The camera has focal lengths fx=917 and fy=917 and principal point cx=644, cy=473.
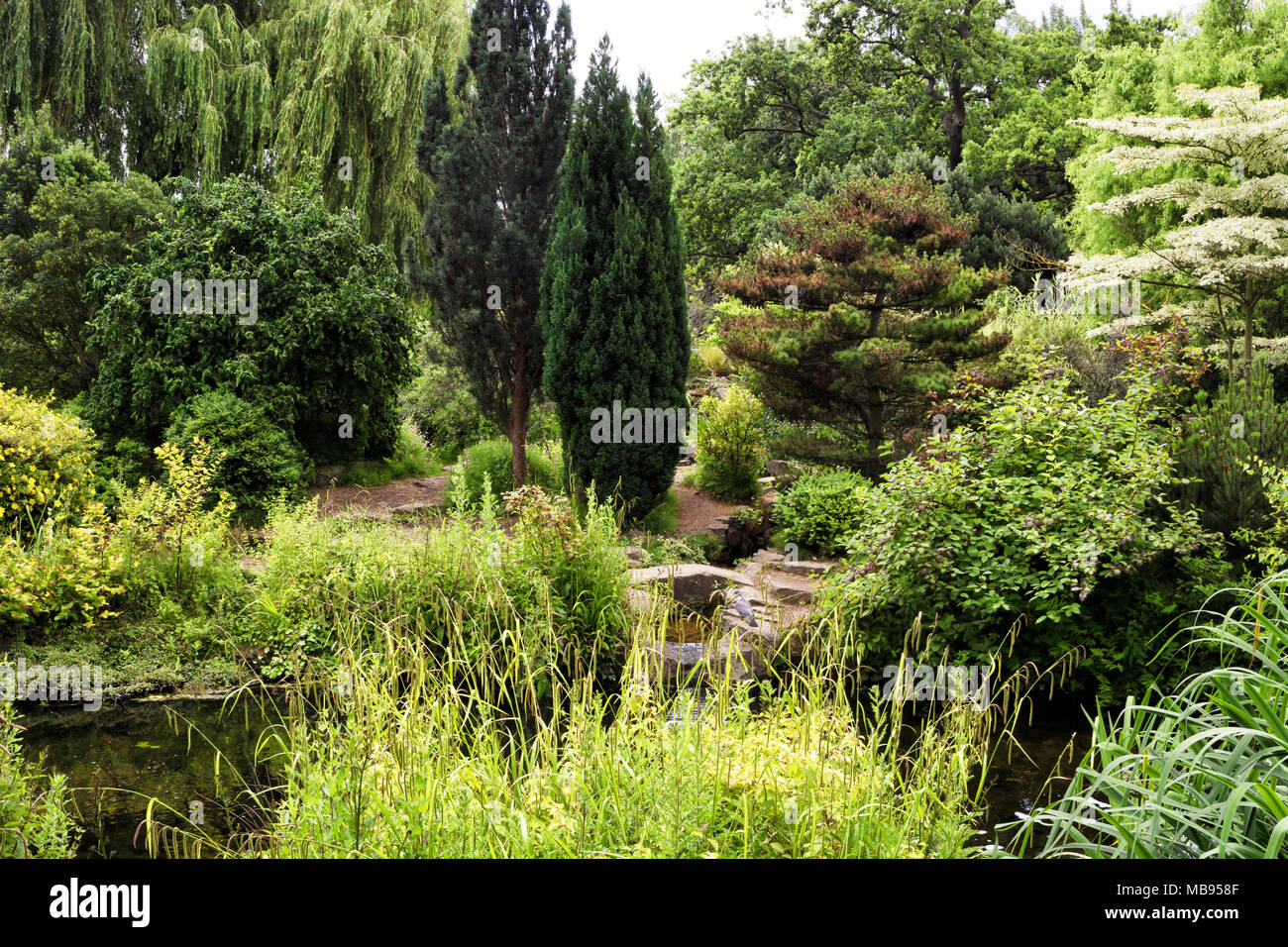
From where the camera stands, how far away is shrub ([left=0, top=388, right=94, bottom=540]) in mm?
6234

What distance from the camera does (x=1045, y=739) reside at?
168 inches

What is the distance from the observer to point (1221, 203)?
896 cm

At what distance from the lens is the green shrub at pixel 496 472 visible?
905 centimetres

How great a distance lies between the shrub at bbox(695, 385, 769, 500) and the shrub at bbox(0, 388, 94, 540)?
5532 millimetres

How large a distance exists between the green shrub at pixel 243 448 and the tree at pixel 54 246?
1760 millimetres

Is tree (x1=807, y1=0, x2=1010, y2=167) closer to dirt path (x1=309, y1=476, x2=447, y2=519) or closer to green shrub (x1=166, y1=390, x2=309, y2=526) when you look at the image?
dirt path (x1=309, y1=476, x2=447, y2=519)

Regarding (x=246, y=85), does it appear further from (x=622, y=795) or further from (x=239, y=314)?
(x=622, y=795)

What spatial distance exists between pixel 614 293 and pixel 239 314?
11.2ft

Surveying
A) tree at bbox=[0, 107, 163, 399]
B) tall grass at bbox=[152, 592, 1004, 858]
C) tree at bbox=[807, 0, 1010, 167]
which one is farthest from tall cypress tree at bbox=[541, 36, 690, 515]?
tree at bbox=[807, 0, 1010, 167]

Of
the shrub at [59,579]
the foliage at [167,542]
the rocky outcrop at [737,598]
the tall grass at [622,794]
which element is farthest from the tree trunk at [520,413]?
the tall grass at [622,794]

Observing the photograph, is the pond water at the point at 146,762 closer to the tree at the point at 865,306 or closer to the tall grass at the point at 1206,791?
the tall grass at the point at 1206,791
